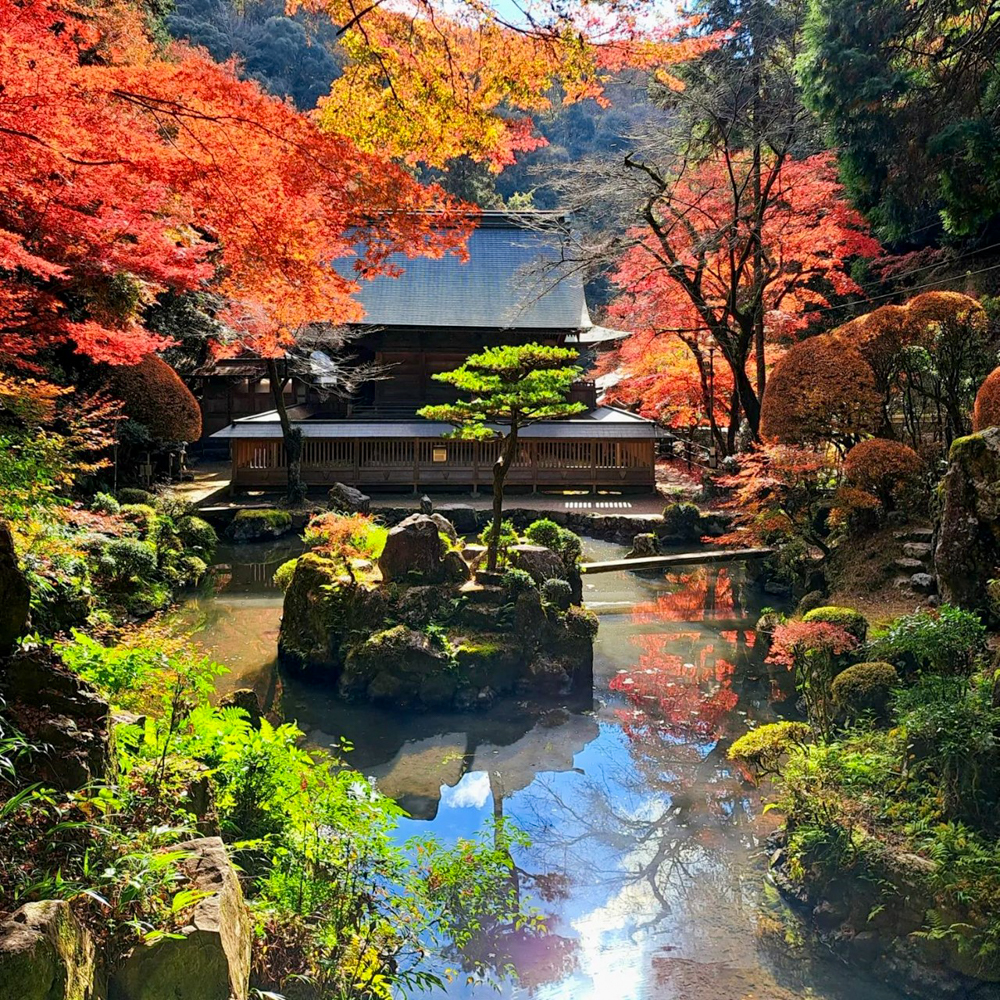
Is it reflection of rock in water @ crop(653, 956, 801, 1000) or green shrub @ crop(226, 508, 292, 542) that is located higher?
green shrub @ crop(226, 508, 292, 542)

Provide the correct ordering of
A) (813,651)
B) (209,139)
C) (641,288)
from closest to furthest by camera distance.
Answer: (209,139)
(813,651)
(641,288)

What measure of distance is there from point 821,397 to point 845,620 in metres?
4.09

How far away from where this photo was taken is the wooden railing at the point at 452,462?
1773 cm

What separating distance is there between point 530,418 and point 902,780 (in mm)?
5117

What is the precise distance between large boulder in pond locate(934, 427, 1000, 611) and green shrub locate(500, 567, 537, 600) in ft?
13.1

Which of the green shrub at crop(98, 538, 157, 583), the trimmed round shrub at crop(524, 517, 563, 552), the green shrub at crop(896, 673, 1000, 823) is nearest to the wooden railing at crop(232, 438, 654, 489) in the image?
the trimmed round shrub at crop(524, 517, 563, 552)

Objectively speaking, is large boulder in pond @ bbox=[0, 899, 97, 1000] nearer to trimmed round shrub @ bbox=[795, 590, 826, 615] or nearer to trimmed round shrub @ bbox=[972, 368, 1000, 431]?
trimmed round shrub @ bbox=[972, 368, 1000, 431]

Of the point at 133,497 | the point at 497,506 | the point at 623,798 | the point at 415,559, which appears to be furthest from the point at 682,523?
the point at 133,497

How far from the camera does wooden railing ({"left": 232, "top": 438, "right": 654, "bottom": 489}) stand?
17.7 m

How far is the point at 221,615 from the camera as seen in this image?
10664mm

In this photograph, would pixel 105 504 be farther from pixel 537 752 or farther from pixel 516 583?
pixel 537 752

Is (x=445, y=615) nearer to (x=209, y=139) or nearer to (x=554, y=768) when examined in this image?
(x=554, y=768)

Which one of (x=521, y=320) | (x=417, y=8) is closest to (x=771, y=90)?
(x=521, y=320)

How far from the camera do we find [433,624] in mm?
8320
